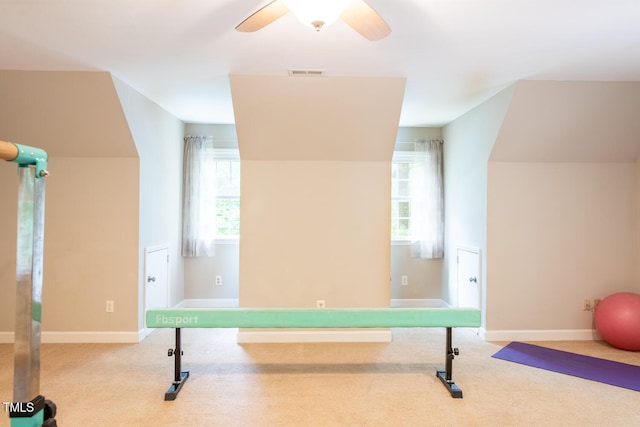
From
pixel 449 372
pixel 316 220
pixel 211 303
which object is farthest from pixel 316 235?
pixel 211 303

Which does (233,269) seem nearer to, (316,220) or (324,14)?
(316,220)

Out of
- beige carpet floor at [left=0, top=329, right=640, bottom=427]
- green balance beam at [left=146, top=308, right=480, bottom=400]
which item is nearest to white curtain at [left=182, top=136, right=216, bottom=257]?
beige carpet floor at [left=0, top=329, right=640, bottom=427]

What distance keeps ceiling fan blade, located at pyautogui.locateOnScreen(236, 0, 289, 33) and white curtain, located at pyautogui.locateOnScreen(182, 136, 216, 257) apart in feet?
10.2

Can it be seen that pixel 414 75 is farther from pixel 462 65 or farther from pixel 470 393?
pixel 470 393

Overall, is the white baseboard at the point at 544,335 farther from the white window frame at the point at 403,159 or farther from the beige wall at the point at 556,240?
the white window frame at the point at 403,159

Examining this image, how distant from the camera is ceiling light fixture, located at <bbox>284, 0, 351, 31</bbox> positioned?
1.60 m

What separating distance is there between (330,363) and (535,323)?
216 centimetres

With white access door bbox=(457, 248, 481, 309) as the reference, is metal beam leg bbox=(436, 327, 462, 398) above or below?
below

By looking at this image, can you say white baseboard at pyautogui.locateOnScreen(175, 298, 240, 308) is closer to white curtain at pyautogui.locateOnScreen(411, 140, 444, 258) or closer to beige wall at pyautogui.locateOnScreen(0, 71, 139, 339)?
beige wall at pyautogui.locateOnScreen(0, 71, 139, 339)

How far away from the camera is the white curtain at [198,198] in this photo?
Result: 4.73 metres

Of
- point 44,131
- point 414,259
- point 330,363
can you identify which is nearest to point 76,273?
point 44,131

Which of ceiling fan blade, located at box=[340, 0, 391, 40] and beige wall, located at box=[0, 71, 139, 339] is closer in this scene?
ceiling fan blade, located at box=[340, 0, 391, 40]

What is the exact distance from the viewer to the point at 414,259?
16.2 feet

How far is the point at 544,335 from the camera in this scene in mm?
3641
